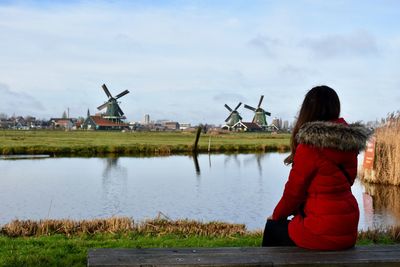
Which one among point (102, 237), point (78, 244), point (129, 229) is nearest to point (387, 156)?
point (129, 229)

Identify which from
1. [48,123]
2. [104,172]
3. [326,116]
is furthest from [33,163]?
[48,123]

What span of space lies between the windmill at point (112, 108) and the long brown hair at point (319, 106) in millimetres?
81674

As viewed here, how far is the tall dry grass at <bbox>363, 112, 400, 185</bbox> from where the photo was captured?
17.8 meters

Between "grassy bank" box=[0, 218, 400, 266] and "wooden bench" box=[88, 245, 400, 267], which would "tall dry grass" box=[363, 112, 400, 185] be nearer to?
"grassy bank" box=[0, 218, 400, 266]

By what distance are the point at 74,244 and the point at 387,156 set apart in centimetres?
1455

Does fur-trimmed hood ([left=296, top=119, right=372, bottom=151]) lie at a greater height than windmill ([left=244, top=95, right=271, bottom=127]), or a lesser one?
lesser

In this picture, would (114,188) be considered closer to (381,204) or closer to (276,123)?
(381,204)

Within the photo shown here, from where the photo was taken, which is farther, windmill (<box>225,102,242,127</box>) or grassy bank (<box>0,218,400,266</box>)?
windmill (<box>225,102,242,127</box>)

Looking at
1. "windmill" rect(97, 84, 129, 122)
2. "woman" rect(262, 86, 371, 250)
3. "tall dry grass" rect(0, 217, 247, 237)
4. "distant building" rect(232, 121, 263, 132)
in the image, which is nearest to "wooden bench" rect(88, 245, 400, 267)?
"woman" rect(262, 86, 371, 250)

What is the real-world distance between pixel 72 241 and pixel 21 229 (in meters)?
1.36

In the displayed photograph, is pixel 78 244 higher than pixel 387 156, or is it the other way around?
pixel 387 156

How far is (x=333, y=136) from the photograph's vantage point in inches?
135

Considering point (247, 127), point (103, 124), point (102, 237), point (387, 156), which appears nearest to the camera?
point (102, 237)

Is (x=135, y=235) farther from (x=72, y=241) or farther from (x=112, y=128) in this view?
(x=112, y=128)
